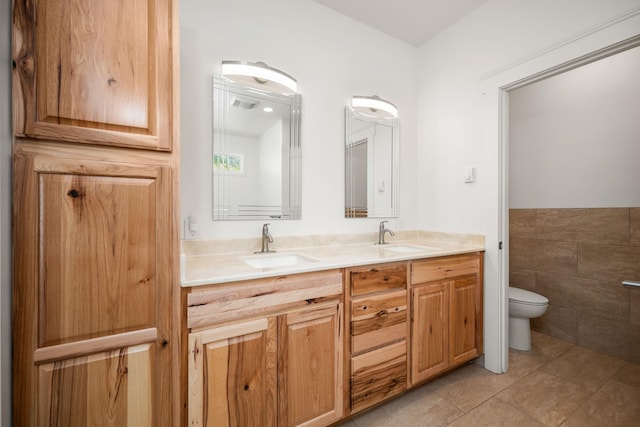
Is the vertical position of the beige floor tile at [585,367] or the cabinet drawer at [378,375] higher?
the cabinet drawer at [378,375]

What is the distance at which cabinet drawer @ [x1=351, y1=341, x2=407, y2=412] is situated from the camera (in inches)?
53.6

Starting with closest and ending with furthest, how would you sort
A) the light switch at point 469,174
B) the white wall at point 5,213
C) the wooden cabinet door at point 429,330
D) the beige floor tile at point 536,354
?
the white wall at point 5,213
the wooden cabinet door at point 429,330
the beige floor tile at point 536,354
the light switch at point 469,174

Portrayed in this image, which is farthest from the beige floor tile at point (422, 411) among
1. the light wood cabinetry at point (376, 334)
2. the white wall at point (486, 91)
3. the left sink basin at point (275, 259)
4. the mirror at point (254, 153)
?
the mirror at point (254, 153)

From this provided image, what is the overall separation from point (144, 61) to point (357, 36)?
5.71ft

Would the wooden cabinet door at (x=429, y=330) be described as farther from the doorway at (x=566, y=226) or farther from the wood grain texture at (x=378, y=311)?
the doorway at (x=566, y=226)

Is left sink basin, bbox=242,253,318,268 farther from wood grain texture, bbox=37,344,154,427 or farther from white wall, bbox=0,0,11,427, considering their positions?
white wall, bbox=0,0,11,427

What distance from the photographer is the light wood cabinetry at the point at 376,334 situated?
136 centimetres

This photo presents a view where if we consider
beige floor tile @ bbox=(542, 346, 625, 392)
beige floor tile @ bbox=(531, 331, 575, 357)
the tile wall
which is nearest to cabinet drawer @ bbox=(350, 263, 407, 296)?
beige floor tile @ bbox=(542, 346, 625, 392)

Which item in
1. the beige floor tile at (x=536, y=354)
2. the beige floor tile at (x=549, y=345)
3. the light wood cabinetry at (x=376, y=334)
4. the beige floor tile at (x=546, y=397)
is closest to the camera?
the light wood cabinetry at (x=376, y=334)

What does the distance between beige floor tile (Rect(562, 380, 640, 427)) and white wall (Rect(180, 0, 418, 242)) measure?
152 cm

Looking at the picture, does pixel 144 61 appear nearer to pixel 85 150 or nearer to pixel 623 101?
Result: pixel 85 150

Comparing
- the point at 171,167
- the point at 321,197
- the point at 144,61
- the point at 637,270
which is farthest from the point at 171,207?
the point at 637,270

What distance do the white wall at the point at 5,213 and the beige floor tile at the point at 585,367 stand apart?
2.84 metres

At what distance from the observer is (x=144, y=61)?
0.92m
